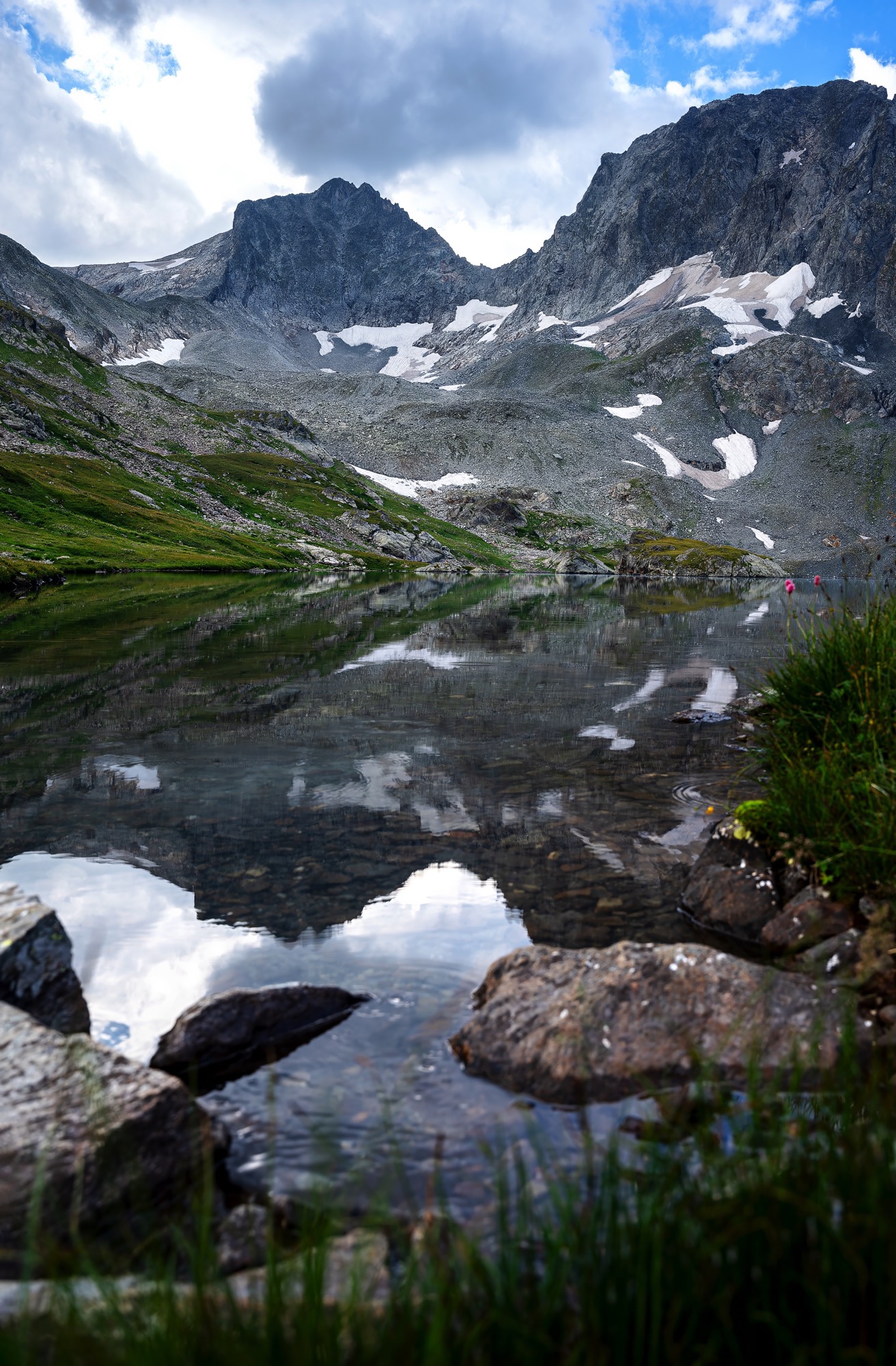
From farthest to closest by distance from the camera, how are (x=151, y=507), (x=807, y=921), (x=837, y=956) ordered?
(x=151, y=507) < (x=807, y=921) < (x=837, y=956)

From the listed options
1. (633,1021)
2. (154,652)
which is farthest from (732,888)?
(154,652)

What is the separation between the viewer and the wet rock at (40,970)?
6922 mm

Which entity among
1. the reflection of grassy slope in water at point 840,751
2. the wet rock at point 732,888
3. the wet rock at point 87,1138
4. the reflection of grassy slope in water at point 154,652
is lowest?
the wet rock at point 87,1138

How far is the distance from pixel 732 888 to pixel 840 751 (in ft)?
6.72

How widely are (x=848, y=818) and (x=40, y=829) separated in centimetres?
1178

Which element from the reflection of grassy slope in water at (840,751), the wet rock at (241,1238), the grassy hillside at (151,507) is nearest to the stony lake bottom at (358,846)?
the wet rock at (241,1238)

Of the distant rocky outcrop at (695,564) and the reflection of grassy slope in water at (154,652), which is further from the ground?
the distant rocky outcrop at (695,564)

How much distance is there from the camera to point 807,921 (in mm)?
8211

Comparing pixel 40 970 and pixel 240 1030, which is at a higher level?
pixel 40 970

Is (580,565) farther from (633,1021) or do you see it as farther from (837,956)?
(633,1021)

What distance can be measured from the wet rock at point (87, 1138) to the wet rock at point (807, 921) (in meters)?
5.73

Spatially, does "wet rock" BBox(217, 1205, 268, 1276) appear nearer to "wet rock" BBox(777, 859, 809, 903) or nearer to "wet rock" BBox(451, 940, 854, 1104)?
"wet rock" BBox(451, 940, 854, 1104)

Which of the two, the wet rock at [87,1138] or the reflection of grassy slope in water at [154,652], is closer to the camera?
the wet rock at [87,1138]

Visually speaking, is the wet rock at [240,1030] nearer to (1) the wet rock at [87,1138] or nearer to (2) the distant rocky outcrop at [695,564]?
(1) the wet rock at [87,1138]
